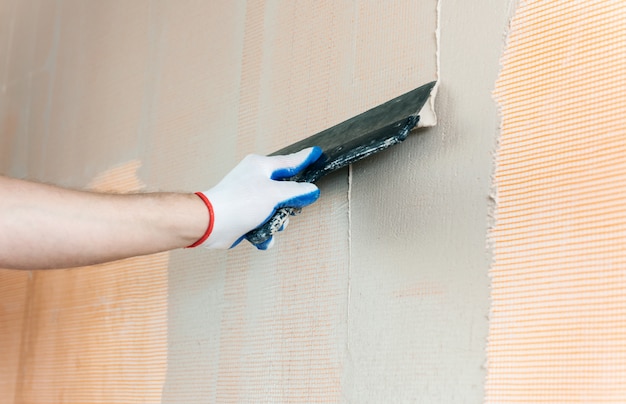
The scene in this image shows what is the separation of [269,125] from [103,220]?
2.04 feet

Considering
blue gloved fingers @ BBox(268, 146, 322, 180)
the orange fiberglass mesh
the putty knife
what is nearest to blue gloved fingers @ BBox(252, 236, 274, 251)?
the putty knife

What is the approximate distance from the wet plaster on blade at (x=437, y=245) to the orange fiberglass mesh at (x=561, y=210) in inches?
1.6

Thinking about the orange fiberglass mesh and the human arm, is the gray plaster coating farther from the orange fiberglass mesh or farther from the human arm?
the human arm

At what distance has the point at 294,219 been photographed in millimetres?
1784

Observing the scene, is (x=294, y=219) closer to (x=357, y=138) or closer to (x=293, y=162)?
(x=293, y=162)

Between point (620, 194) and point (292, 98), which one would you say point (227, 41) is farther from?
point (620, 194)

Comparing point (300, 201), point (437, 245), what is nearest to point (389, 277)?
point (437, 245)

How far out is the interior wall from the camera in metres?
1.42

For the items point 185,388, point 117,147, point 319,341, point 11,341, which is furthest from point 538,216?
point 11,341

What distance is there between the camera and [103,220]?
144cm

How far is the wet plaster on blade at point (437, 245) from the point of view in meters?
1.35

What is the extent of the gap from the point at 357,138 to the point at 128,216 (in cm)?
50

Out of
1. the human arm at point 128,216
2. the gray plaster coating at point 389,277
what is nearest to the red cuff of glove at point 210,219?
the human arm at point 128,216

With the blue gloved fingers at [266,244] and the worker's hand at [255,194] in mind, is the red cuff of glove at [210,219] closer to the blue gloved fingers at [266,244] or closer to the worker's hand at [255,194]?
the worker's hand at [255,194]
